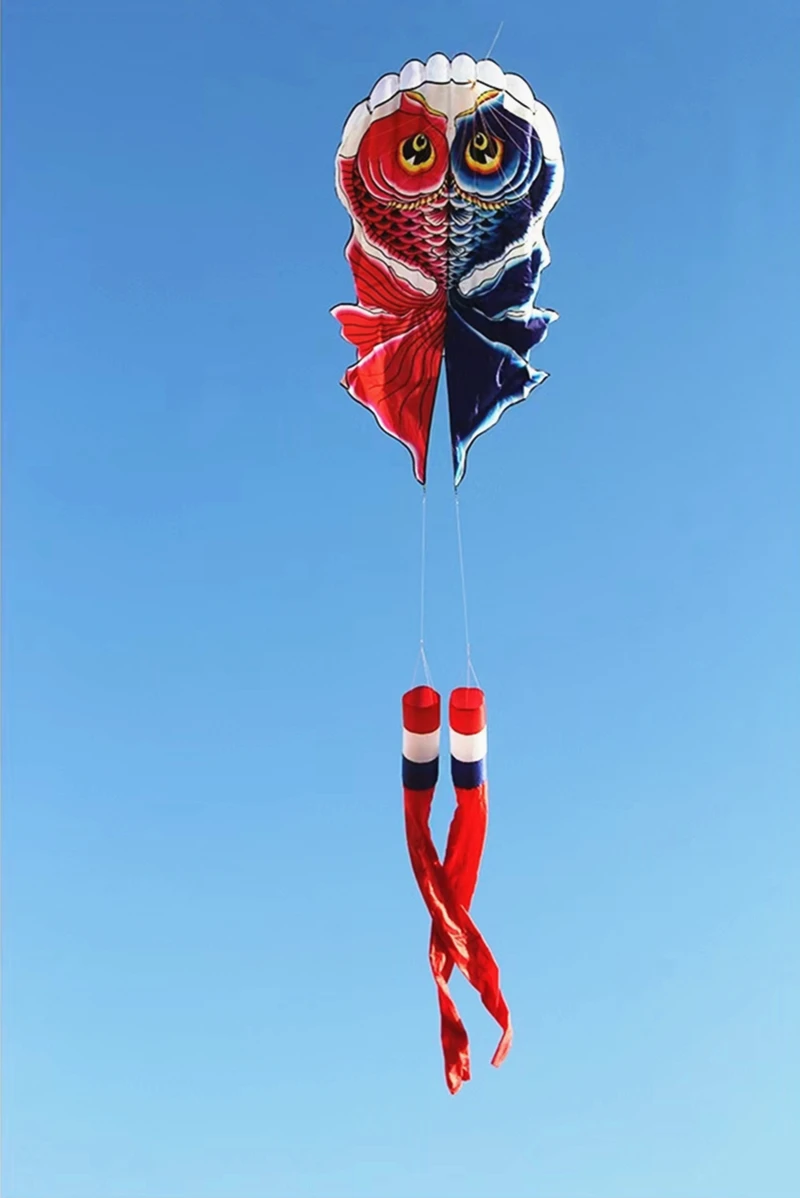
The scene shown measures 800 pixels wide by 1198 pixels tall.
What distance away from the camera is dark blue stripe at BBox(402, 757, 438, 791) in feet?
31.5

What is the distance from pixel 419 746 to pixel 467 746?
0.35 metres

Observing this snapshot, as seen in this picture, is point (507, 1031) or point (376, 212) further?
point (376, 212)

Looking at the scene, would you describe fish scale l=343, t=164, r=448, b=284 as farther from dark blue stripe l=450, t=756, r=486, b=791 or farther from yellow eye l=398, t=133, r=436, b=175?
dark blue stripe l=450, t=756, r=486, b=791

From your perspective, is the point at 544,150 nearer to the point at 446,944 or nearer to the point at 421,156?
the point at 421,156

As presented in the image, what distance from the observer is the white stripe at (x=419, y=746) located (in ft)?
31.4

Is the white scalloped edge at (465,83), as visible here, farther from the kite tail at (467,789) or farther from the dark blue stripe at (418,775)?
the dark blue stripe at (418,775)

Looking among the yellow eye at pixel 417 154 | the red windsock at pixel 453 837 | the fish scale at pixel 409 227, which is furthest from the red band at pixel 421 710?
the yellow eye at pixel 417 154

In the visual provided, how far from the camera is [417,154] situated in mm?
9516

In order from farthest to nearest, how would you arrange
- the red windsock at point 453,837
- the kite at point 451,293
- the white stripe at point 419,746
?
the white stripe at point 419,746 < the kite at point 451,293 < the red windsock at point 453,837

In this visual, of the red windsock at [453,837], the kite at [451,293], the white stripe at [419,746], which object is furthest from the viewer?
the white stripe at [419,746]

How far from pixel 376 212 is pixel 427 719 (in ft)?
12.1

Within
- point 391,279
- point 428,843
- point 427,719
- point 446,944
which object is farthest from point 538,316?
point 446,944

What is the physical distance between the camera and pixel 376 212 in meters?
9.77

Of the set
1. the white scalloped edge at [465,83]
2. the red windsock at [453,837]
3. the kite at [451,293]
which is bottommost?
the red windsock at [453,837]
